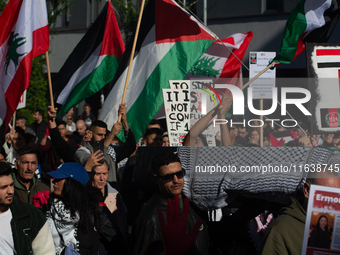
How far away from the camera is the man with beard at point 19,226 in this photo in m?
2.69

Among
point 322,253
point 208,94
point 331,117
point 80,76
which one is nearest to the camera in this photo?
point 322,253

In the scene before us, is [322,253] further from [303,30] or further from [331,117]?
[303,30]

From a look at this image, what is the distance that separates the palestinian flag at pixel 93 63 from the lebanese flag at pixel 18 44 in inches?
43.1

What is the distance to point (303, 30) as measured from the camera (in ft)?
15.7

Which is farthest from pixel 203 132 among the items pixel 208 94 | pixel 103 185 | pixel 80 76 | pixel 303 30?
pixel 80 76

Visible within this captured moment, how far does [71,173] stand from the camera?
3.54 meters

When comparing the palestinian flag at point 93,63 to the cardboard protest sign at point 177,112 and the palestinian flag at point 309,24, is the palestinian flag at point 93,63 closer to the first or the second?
the cardboard protest sign at point 177,112

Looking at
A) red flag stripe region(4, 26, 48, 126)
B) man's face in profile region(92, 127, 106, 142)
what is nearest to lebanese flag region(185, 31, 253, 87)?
man's face in profile region(92, 127, 106, 142)

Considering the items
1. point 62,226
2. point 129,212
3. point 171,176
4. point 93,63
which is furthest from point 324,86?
point 93,63

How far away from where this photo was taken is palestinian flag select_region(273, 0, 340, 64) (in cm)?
470

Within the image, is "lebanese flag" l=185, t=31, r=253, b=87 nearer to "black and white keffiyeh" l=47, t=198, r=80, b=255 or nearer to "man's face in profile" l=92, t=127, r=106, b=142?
"man's face in profile" l=92, t=127, r=106, b=142

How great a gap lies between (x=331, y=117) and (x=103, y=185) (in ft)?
7.55

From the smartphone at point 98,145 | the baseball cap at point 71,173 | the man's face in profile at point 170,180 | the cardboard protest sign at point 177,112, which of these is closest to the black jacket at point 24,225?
the baseball cap at point 71,173

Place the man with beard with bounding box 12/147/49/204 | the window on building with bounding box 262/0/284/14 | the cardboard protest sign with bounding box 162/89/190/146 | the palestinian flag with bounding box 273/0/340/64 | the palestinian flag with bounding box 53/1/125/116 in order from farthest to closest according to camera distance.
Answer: the window on building with bounding box 262/0/284/14 → the palestinian flag with bounding box 53/1/125/116 → the cardboard protest sign with bounding box 162/89/190/146 → the palestinian flag with bounding box 273/0/340/64 → the man with beard with bounding box 12/147/49/204
